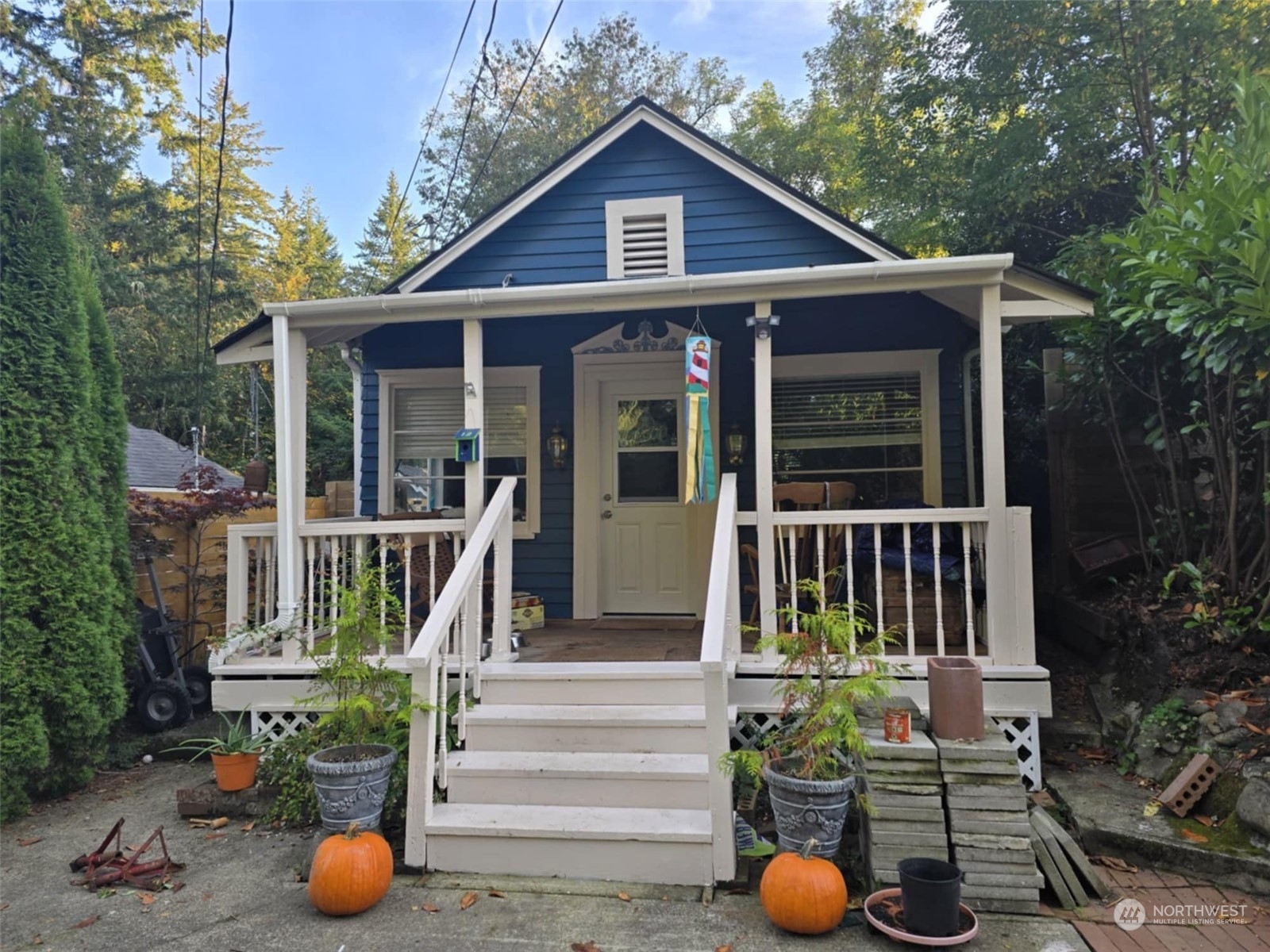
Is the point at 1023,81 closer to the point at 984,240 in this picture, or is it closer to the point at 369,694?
the point at 984,240

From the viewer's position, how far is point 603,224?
19.8 ft

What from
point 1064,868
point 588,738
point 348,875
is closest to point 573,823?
point 588,738

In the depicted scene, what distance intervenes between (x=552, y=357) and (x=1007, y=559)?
12.1 feet

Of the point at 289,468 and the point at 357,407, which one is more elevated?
the point at 357,407

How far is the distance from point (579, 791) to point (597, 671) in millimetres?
641

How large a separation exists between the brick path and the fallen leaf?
1.0 inches

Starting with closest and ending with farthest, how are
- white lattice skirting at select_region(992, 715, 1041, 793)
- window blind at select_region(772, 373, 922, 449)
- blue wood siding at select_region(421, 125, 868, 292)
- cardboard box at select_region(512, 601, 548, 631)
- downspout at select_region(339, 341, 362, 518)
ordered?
white lattice skirting at select_region(992, 715, 1041, 793) → cardboard box at select_region(512, 601, 548, 631) → window blind at select_region(772, 373, 922, 449) → blue wood siding at select_region(421, 125, 868, 292) → downspout at select_region(339, 341, 362, 518)

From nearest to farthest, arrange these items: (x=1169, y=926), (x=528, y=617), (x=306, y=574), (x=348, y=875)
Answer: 1. (x=1169, y=926)
2. (x=348, y=875)
3. (x=306, y=574)
4. (x=528, y=617)

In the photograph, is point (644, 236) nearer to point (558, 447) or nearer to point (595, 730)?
point (558, 447)

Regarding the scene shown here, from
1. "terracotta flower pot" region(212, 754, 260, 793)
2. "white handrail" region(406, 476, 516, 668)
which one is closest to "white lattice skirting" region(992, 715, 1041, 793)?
"white handrail" region(406, 476, 516, 668)

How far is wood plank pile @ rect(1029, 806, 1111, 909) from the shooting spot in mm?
2619

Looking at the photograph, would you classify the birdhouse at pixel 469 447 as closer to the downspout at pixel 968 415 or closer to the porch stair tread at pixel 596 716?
the porch stair tread at pixel 596 716

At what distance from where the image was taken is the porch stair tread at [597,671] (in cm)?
354

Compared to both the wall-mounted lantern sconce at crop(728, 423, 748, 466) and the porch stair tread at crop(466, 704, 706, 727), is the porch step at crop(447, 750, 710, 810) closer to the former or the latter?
the porch stair tread at crop(466, 704, 706, 727)
